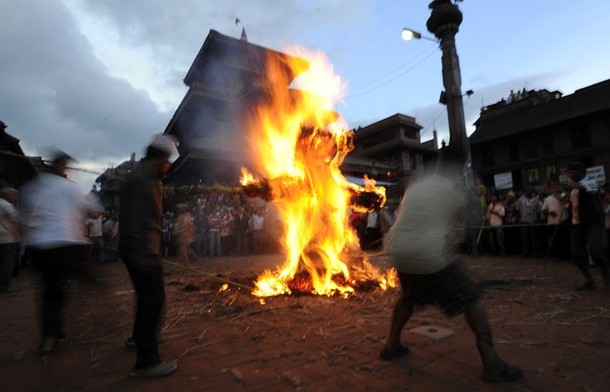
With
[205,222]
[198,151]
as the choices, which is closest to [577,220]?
[205,222]

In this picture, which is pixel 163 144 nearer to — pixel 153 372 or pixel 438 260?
pixel 153 372

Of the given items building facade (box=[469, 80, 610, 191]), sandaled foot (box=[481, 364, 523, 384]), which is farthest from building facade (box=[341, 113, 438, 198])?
sandaled foot (box=[481, 364, 523, 384])

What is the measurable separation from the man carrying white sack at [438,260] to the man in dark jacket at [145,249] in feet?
6.65

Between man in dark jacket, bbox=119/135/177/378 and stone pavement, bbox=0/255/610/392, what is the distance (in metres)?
0.25

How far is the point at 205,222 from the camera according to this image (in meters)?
15.8

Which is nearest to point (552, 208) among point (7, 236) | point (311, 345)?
point (311, 345)

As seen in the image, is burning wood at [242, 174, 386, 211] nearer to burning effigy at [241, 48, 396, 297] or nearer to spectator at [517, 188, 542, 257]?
burning effigy at [241, 48, 396, 297]

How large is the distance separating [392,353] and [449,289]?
0.88 m

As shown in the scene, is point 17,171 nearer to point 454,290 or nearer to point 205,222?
point 205,222

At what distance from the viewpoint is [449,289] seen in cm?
293

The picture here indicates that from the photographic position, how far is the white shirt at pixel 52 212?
3.88 meters

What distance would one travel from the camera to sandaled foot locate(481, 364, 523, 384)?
284 cm

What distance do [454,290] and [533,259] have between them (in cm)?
949

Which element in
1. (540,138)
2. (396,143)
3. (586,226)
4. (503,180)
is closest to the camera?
(586,226)
